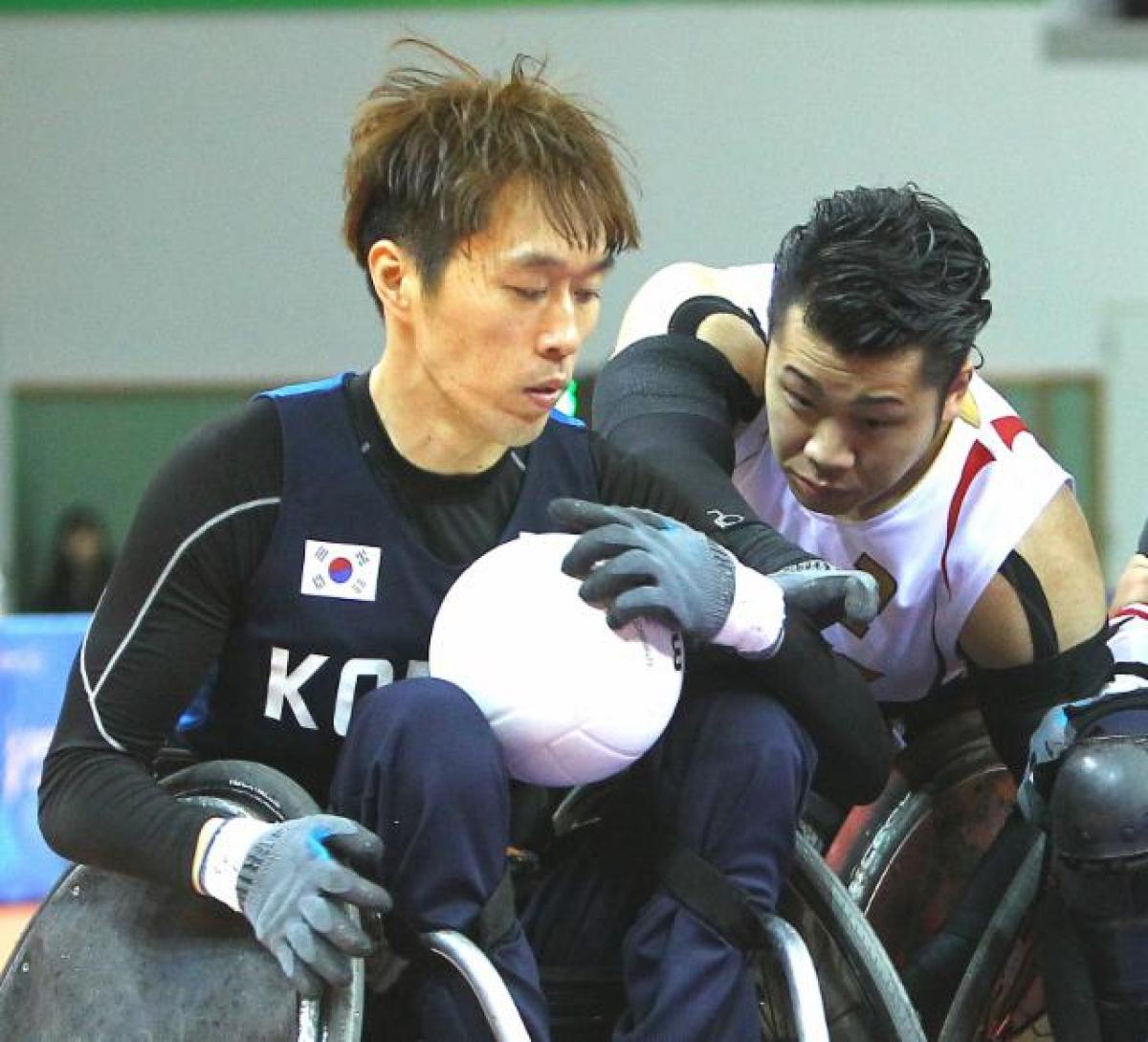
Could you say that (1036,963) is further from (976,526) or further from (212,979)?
(212,979)

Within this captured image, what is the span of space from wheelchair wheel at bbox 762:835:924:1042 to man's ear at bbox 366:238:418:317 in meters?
0.70

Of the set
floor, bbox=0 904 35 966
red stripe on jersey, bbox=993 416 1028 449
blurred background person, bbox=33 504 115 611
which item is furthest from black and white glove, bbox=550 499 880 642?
blurred background person, bbox=33 504 115 611

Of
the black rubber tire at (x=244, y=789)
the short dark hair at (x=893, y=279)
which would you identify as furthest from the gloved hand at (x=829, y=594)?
the black rubber tire at (x=244, y=789)

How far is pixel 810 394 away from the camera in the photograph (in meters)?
2.45

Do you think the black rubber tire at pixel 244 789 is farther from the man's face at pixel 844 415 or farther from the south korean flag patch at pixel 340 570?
the man's face at pixel 844 415

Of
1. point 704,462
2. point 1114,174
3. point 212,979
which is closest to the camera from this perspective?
point 212,979

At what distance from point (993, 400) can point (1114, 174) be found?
7.14m

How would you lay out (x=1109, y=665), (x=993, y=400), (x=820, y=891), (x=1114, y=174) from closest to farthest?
(x=820, y=891)
(x=1109, y=665)
(x=993, y=400)
(x=1114, y=174)

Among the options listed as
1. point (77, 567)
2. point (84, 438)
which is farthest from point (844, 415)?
point (84, 438)

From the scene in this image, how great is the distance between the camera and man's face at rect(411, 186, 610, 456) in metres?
2.03

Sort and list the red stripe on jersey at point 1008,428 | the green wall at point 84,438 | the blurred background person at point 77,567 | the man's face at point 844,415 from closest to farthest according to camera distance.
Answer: the man's face at point 844,415 < the red stripe on jersey at point 1008,428 < the blurred background person at point 77,567 < the green wall at point 84,438

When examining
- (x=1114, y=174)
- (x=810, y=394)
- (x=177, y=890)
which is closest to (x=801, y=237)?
(x=810, y=394)

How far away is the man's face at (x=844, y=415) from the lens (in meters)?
2.41

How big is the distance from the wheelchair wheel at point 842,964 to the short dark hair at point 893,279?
65cm
